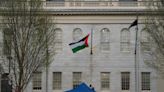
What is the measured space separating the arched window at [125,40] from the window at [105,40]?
140 cm

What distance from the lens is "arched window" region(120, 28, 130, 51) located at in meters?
62.3

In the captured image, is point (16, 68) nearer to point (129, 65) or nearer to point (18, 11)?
point (18, 11)

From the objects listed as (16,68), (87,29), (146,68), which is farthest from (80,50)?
(16,68)

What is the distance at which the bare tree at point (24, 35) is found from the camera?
158 feet

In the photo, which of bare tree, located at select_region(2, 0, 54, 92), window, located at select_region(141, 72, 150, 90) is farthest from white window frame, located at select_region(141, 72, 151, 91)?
bare tree, located at select_region(2, 0, 54, 92)

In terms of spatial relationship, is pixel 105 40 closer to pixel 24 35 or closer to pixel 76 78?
pixel 76 78

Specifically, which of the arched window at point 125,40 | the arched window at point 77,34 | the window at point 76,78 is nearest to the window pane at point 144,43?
the arched window at point 125,40

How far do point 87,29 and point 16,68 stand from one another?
1424cm

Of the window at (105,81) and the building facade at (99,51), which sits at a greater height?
the building facade at (99,51)

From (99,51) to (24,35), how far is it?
16.0 m

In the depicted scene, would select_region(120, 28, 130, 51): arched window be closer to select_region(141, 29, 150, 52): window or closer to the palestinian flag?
select_region(141, 29, 150, 52): window

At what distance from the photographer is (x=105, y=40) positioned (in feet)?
206

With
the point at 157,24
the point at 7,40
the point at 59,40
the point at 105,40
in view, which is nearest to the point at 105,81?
the point at 105,40

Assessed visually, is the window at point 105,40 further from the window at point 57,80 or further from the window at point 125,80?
the window at point 57,80
